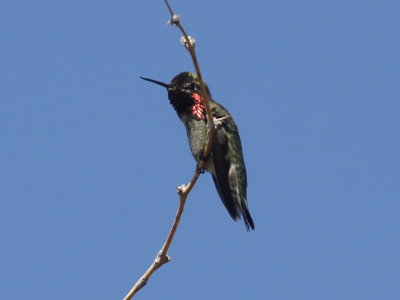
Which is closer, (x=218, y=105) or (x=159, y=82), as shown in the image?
(x=159, y=82)

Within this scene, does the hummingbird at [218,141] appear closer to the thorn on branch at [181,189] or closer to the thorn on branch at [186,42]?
the thorn on branch at [181,189]

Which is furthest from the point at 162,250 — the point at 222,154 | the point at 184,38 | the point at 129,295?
the point at 222,154

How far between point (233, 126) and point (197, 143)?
39 cm

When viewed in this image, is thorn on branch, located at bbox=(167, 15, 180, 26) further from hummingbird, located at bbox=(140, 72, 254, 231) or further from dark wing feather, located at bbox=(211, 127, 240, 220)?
dark wing feather, located at bbox=(211, 127, 240, 220)

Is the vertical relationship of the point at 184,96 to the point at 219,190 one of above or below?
above

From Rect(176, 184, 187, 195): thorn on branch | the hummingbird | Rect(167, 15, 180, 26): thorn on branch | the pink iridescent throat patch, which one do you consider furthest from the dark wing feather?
Rect(167, 15, 180, 26): thorn on branch

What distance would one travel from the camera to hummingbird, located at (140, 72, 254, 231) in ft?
21.3

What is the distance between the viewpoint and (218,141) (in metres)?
6.52

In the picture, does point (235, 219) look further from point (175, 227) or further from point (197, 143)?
point (175, 227)

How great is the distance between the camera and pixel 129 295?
2729 mm

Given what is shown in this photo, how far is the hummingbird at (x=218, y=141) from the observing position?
648 centimetres

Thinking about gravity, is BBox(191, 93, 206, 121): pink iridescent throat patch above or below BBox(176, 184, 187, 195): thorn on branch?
above

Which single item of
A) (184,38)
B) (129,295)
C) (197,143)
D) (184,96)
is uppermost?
(184,96)

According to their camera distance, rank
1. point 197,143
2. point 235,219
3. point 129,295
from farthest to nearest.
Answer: point 197,143
point 235,219
point 129,295
